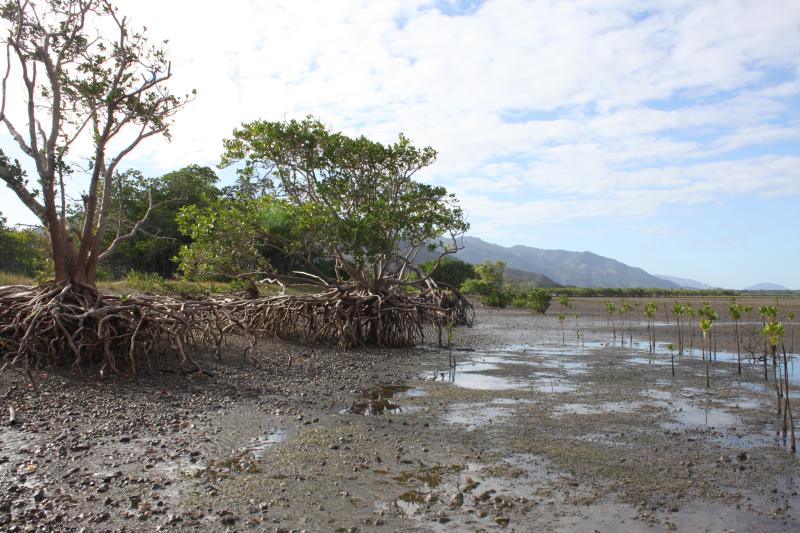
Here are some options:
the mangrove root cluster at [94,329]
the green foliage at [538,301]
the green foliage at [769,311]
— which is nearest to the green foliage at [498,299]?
the green foliage at [538,301]

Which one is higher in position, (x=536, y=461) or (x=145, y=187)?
(x=145, y=187)

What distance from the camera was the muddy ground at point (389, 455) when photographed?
520 centimetres

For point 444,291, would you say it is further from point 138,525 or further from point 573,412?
point 138,525

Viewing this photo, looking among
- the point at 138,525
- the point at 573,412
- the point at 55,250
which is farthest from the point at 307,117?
the point at 138,525

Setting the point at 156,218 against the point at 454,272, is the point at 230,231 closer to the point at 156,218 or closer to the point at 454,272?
the point at 156,218

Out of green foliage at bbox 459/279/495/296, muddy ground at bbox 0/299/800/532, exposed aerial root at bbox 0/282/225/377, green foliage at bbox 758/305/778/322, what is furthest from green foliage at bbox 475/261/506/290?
exposed aerial root at bbox 0/282/225/377

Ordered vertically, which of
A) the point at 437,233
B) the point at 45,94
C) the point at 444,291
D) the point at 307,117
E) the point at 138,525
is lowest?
the point at 138,525

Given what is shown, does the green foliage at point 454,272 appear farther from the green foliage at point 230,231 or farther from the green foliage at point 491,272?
the green foliage at point 230,231

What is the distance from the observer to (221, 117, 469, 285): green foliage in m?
16.7

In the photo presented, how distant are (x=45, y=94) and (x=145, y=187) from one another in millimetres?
31908

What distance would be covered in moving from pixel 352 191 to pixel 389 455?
12.0 m

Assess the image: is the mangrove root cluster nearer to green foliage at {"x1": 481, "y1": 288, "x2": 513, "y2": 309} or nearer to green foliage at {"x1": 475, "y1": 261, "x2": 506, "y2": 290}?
green foliage at {"x1": 481, "y1": 288, "x2": 513, "y2": 309}

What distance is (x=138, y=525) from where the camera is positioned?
4.82 metres

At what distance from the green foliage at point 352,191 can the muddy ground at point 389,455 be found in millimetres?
5109
